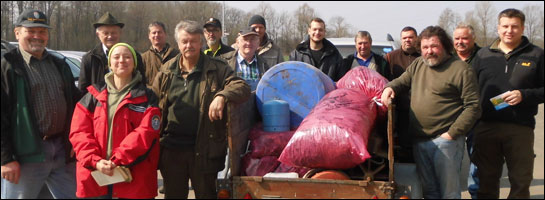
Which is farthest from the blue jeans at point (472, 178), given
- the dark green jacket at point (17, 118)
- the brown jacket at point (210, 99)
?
the dark green jacket at point (17, 118)

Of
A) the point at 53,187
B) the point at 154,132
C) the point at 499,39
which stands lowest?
the point at 53,187

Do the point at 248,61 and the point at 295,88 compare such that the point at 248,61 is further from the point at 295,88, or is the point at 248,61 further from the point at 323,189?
the point at 323,189

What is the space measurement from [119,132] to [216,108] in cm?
68

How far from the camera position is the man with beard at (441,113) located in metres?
3.55

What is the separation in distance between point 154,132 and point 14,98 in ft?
3.30

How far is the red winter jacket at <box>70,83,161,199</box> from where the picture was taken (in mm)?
3256

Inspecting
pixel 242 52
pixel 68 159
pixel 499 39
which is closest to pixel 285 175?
pixel 68 159

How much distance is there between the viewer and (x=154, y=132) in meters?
3.35

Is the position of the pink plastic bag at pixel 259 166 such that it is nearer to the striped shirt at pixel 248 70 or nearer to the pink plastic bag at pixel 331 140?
the pink plastic bag at pixel 331 140

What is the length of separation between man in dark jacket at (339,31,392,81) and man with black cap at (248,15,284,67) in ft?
2.61

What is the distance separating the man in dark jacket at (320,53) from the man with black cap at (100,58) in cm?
196

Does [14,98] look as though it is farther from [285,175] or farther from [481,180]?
[481,180]

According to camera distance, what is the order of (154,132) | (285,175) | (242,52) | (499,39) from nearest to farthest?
(154,132) < (285,175) < (499,39) < (242,52)

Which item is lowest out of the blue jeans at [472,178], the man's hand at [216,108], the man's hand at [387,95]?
the blue jeans at [472,178]
